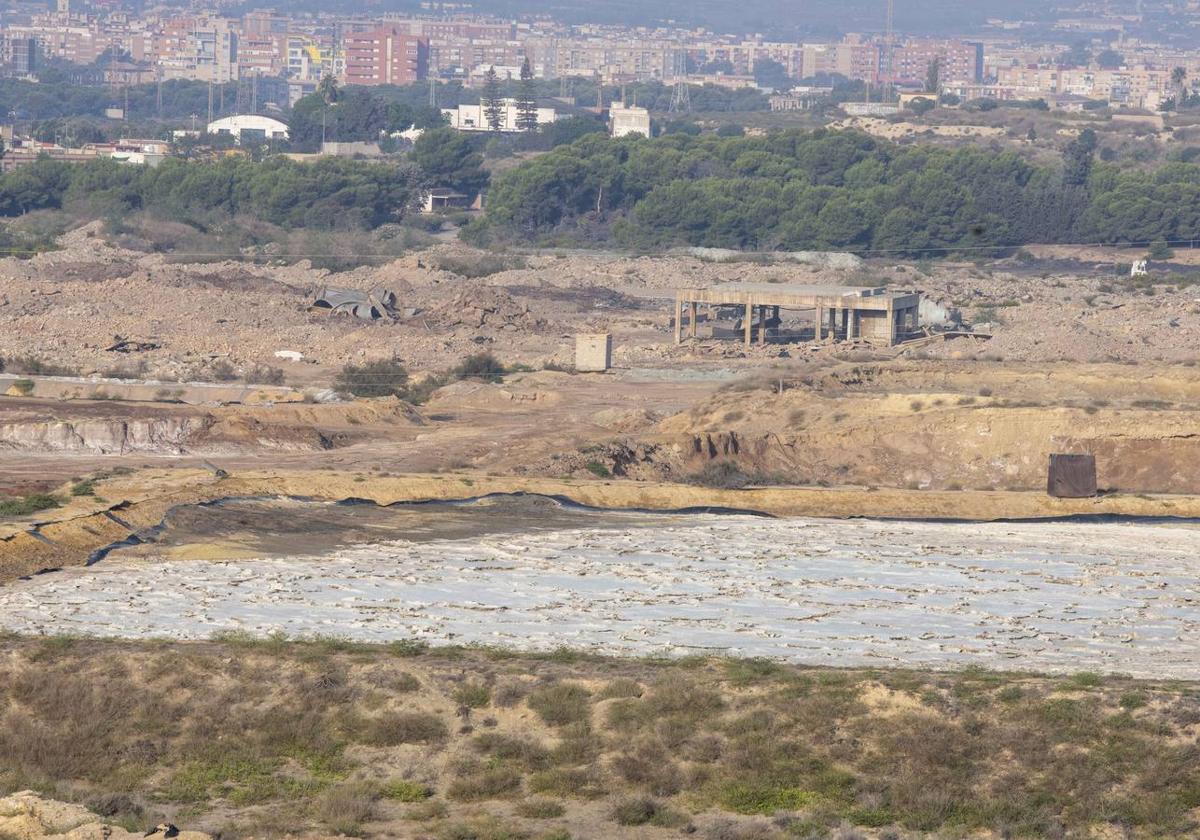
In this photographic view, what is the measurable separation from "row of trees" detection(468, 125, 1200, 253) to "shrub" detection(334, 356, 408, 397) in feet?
162

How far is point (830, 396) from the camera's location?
154 feet

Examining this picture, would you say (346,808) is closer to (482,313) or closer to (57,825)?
(57,825)

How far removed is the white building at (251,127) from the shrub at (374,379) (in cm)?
12959

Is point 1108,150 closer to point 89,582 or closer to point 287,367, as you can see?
point 287,367

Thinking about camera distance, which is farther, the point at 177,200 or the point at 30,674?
the point at 177,200

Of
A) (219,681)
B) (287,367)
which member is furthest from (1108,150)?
(219,681)

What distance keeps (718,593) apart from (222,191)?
289 ft

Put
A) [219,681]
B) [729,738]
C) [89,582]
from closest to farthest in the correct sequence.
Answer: [729,738] < [219,681] < [89,582]

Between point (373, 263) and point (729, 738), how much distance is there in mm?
71324

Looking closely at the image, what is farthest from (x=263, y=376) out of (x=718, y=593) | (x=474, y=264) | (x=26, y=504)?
(x=474, y=264)

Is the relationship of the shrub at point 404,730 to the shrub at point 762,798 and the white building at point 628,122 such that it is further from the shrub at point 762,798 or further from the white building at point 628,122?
the white building at point 628,122

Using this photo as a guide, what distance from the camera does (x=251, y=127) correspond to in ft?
621

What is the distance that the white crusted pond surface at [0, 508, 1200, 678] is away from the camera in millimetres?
27297

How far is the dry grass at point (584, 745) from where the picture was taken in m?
20.5
